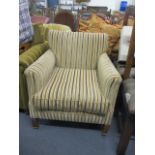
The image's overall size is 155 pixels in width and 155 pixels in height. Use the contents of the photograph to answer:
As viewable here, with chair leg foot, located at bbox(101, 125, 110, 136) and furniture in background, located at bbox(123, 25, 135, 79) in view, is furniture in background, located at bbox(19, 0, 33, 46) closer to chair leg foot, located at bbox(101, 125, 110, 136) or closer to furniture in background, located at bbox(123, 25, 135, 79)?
furniture in background, located at bbox(123, 25, 135, 79)

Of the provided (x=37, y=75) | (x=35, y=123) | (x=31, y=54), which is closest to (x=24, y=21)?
(x=31, y=54)

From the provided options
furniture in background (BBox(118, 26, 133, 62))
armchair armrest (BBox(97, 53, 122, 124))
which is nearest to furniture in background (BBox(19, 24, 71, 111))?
armchair armrest (BBox(97, 53, 122, 124))

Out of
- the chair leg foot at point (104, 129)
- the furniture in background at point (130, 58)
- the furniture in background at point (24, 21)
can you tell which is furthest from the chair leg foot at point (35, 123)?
the furniture in background at point (130, 58)

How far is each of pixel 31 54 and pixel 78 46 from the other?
0.48 metres

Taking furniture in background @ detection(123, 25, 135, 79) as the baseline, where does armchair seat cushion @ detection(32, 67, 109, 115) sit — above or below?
below

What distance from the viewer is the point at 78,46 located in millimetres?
1830

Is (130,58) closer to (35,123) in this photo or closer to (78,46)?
(78,46)

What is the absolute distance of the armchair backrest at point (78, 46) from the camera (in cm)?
182

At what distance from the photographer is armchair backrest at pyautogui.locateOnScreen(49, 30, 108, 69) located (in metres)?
1.82

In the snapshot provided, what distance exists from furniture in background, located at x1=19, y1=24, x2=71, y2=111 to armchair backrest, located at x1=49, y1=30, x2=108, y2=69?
18 cm

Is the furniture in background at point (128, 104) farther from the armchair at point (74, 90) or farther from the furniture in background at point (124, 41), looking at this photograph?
the furniture in background at point (124, 41)
